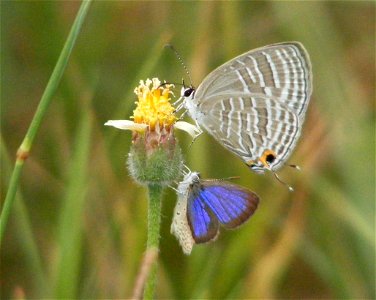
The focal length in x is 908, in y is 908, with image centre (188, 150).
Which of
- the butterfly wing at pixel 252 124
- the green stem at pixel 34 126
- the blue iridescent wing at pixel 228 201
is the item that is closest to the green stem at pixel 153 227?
the blue iridescent wing at pixel 228 201

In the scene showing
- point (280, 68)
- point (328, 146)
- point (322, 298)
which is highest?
point (280, 68)

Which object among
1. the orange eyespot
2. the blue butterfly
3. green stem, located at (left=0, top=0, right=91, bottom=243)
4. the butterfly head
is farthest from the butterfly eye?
green stem, located at (left=0, top=0, right=91, bottom=243)

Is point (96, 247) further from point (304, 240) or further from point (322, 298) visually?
point (322, 298)

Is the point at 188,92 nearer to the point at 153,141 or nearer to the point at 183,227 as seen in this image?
the point at 153,141

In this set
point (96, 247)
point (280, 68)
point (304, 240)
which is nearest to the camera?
point (280, 68)

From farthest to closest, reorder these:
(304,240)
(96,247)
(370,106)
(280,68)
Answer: (370,106) < (304,240) < (96,247) < (280,68)

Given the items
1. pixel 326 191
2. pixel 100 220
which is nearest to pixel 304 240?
pixel 326 191

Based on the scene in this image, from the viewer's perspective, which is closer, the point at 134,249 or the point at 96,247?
the point at 134,249
